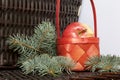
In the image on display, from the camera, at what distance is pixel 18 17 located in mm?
821

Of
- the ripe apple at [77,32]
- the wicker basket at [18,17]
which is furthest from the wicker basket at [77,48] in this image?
the wicker basket at [18,17]

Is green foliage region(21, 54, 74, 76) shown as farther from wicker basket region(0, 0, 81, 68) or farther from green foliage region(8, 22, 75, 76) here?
wicker basket region(0, 0, 81, 68)

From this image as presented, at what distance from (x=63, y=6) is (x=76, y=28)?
7.3 inches

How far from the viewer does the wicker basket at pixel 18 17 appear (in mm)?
793

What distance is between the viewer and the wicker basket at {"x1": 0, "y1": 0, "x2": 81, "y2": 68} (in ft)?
2.60

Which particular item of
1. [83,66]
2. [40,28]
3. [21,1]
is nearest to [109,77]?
[83,66]

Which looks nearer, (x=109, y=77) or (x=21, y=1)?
(x=109, y=77)

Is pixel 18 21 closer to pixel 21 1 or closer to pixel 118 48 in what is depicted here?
pixel 21 1

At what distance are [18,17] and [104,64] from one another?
311 millimetres

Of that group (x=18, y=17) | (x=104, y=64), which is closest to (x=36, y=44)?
(x=18, y=17)

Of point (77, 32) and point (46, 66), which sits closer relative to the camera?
point (46, 66)

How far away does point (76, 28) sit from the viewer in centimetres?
78

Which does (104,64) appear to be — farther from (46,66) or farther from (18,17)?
(18,17)

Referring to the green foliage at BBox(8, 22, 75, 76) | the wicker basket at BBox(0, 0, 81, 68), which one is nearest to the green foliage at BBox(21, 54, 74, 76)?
the green foliage at BBox(8, 22, 75, 76)
